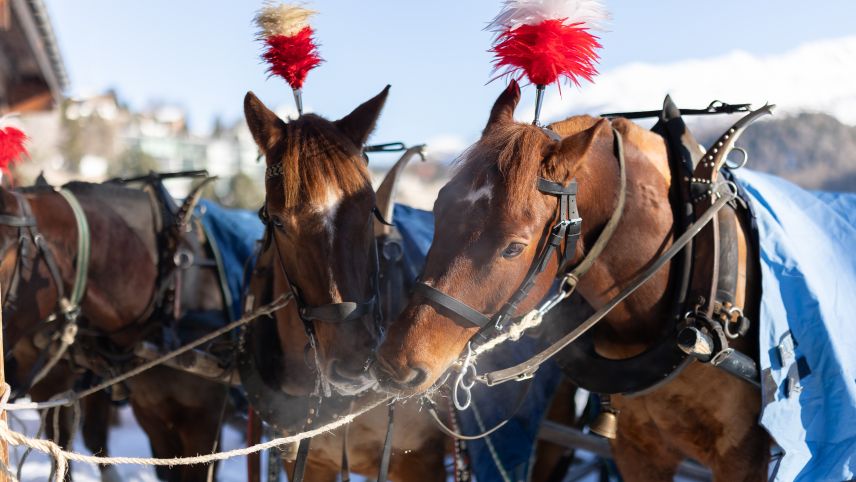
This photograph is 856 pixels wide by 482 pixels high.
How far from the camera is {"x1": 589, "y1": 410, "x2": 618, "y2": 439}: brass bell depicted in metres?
2.33

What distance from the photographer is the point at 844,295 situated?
2.19 meters

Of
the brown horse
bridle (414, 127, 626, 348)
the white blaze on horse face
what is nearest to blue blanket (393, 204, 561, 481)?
the brown horse

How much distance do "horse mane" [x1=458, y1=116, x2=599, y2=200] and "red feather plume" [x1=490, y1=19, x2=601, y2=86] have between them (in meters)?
0.21

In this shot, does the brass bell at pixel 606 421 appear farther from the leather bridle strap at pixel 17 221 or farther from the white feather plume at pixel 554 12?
the leather bridle strap at pixel 17 221

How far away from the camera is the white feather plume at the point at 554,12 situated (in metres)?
2.03

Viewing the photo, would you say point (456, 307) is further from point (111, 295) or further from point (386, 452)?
point (111, 295)

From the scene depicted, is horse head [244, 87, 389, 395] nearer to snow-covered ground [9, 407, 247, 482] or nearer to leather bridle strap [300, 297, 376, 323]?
leather bridle strap [300, 297, 376, 323]

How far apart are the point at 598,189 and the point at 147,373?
2.32m

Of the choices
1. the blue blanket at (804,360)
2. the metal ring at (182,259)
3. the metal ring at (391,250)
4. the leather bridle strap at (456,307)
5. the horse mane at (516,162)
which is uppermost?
the horse mane at (516,162)

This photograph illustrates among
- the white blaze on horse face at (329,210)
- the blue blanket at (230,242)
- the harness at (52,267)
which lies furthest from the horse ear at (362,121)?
the harness at (52,267)

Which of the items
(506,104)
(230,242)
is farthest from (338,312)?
(230,242)

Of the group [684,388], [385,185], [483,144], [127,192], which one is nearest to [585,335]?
[684,388]

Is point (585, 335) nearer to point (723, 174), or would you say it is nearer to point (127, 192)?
point (723, 174)

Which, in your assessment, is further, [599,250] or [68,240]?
[68,240]
